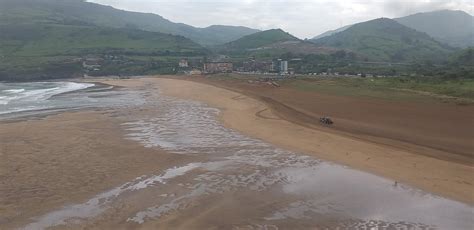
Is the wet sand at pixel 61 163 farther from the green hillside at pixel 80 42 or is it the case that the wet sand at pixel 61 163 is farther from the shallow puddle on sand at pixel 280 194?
the green hillside at pixel 80 42

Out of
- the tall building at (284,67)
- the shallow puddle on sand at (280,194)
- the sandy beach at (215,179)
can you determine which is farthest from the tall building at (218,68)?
the shallow puddle on sand at (280,194)

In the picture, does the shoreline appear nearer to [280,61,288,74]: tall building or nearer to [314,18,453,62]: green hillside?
[280,61,288,74]: tall building

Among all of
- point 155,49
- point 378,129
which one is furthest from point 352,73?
point 155,49

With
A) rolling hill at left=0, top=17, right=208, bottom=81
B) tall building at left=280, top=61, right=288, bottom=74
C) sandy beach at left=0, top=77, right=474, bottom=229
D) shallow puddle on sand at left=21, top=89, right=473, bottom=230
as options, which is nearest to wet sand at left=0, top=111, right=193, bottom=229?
sandy beach at left=0, top=77, right=474, bottom=229

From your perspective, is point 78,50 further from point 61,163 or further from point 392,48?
point 61,163

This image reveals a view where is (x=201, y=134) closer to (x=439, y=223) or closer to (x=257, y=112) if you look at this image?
(x=257, y=112)

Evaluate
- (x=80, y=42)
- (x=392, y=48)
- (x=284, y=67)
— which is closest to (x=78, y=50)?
(x=80, y=42)
